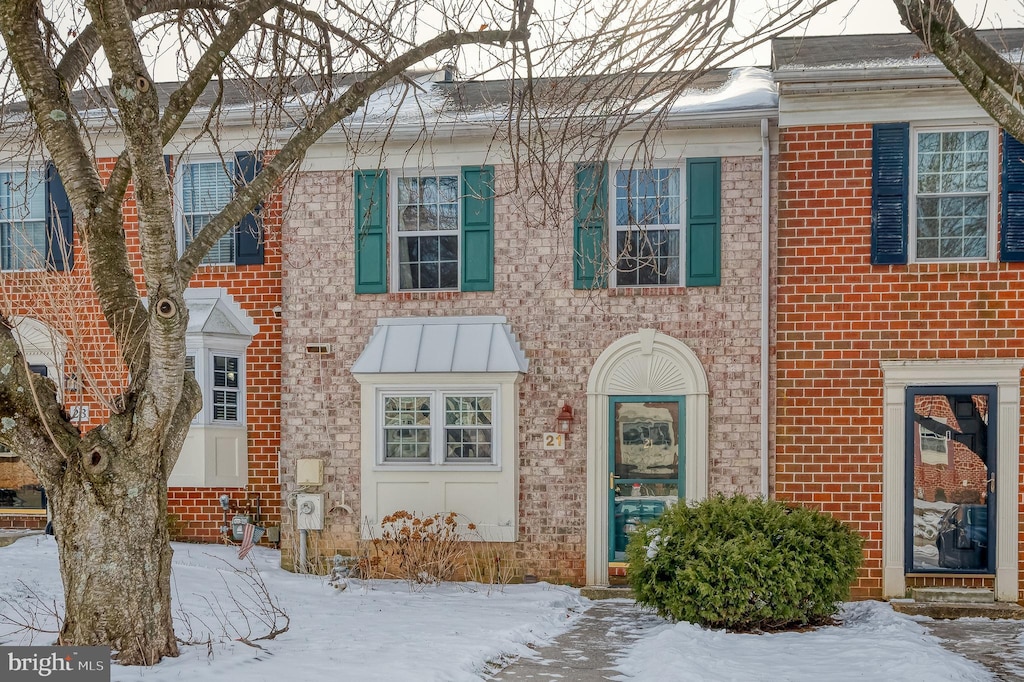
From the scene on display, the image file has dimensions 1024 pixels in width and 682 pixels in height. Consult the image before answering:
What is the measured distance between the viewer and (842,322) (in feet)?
39.0

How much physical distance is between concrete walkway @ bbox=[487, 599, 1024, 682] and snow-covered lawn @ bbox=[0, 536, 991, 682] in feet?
0.48

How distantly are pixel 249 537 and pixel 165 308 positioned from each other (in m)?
6.54

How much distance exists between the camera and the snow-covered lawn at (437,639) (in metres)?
7.32

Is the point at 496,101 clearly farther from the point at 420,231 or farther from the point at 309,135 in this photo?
the point at 309,135

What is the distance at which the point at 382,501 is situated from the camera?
41.8 feet

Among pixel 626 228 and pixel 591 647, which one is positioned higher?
pixel 626 228

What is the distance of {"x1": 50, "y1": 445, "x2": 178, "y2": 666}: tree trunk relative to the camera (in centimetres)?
695

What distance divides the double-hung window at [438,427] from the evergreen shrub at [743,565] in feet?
10.1

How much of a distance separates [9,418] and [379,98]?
826 centimetres

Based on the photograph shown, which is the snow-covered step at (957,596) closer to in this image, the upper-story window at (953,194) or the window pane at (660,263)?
the upper-story window at (953,194)

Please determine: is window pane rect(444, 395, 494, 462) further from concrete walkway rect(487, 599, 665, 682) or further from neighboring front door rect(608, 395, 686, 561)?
concrete walkway rect(487, 599, 665, 682)

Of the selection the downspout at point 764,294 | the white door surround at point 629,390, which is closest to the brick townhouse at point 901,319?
the downspout at point 764,294

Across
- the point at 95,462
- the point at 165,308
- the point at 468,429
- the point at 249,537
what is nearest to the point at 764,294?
the point at 468,429

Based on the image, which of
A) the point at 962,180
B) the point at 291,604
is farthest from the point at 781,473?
the point at 291,604
